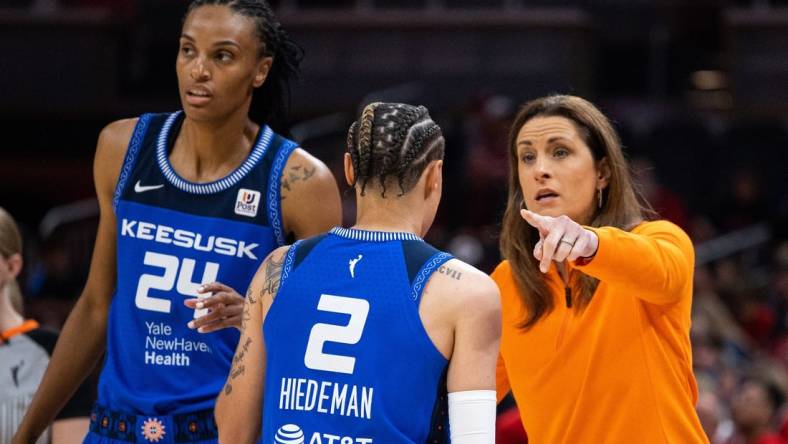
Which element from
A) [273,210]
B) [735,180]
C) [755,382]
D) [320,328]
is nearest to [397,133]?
[320,328]

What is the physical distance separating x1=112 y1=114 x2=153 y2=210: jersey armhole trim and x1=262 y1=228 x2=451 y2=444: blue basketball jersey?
1044 mm

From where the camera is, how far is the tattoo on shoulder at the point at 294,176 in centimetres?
363

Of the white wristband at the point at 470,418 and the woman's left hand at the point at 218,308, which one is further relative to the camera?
the woman's left hand at the point at 218,308

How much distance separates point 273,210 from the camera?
3609mm

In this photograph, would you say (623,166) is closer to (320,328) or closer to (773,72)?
(320,328)

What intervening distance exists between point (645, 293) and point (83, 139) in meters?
11.3

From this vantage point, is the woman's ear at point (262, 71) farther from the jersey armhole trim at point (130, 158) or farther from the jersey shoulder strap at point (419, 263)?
the jersey shoulder strap at point (419, 263)

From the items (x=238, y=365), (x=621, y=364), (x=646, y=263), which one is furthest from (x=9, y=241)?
(x=646, y=263)

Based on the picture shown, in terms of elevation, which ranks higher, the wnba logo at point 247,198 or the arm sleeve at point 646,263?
the wnba logo at point 247,198

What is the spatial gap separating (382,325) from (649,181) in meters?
9.03

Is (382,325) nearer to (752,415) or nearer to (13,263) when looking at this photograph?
(13,263)

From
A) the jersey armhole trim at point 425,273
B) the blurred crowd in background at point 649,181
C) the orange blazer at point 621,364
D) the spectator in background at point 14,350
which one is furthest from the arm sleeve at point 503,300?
the blurred crowd in background at point 649,181

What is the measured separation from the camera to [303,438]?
110 inches

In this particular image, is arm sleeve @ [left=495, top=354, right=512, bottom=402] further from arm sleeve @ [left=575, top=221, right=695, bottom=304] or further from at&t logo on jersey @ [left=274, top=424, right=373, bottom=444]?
at&t logo on jersey @ [left=274, top=424, right=373, bottom=444]
